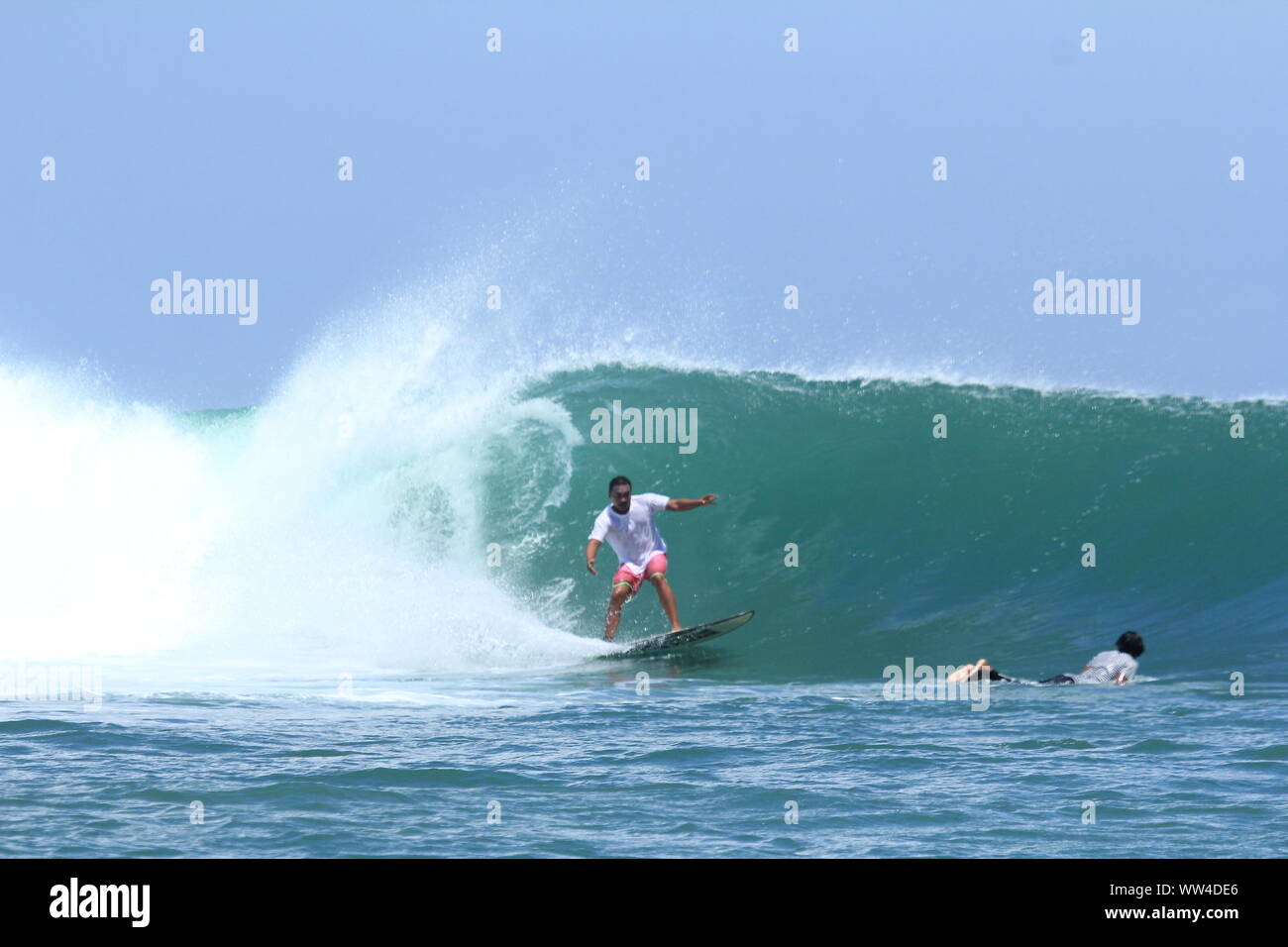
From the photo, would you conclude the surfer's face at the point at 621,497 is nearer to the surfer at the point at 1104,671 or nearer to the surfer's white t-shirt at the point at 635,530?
the surfer's white t-shirt at the point at 635,530

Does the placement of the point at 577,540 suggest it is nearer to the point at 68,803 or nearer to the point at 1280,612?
the point at 1280,612

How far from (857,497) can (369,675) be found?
7444mm

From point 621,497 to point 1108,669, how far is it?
13.5ft

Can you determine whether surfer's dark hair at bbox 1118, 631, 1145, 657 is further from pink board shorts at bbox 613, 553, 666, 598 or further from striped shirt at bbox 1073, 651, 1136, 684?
pink board shorts at bbox 613, 553, 666, 598

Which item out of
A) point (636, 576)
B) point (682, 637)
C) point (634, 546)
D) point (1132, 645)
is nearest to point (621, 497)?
point (634, 546)

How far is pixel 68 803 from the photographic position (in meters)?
6.86

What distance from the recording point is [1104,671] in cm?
1059

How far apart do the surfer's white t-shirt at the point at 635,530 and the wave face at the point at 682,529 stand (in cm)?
82

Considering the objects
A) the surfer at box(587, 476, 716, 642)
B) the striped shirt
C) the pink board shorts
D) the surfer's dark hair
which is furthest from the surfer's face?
the surfer's dark hair

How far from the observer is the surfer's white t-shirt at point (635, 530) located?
1258cm

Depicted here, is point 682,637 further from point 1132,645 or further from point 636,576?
point 1132,645

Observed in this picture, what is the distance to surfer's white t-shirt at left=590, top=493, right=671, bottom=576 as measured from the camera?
12.6 meters
